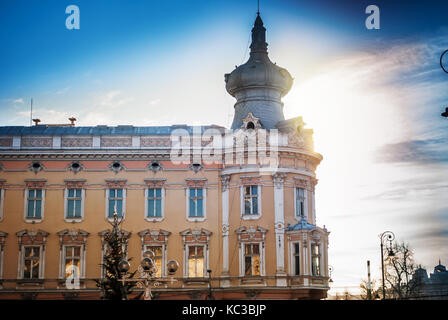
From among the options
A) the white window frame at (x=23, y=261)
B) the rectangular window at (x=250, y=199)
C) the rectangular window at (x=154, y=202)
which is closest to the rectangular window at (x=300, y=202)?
the rectangular window at (x=250, y=199)

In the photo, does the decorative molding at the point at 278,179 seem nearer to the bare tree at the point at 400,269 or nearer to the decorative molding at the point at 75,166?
the decorative molding at the point at 75,166

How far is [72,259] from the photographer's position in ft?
142

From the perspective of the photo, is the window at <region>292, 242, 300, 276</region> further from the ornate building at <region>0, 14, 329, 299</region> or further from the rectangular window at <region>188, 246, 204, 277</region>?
the rectangular window at <region>188, 246, 204, 277</region>

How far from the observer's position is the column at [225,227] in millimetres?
42906

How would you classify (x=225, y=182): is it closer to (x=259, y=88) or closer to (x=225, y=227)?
(x=225, y=227)

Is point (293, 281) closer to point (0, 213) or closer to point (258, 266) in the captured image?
point (258, 266)

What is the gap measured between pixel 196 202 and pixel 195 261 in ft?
12.3

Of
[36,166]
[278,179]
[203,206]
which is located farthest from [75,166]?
[278,179]

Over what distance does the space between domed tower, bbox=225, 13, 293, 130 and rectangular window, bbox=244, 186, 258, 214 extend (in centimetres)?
554

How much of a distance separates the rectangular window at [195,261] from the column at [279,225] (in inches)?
187

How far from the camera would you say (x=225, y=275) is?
140 ft

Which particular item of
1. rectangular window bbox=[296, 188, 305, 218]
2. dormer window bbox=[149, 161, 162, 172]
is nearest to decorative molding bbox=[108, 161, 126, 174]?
dormer window bbox=[149, 161, 162, 172]
